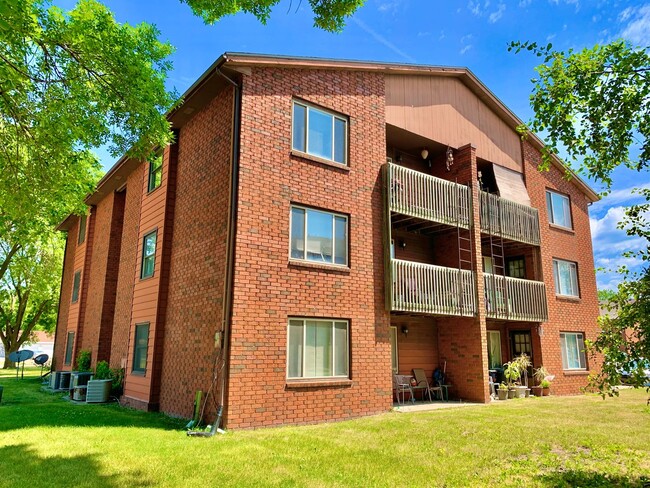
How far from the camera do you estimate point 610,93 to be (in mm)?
6320

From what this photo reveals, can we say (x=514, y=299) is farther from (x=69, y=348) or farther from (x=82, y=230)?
(x=82, y=230)

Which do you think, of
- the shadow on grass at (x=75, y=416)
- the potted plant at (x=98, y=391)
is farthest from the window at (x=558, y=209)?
the potted plant at (x=98, y=391)

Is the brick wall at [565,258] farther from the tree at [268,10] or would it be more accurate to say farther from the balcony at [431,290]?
→ the tree at [268,10]

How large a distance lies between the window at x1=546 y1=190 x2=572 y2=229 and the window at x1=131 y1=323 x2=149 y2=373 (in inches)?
632

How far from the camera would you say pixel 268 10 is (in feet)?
26.6

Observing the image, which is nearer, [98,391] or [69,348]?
[98,391]

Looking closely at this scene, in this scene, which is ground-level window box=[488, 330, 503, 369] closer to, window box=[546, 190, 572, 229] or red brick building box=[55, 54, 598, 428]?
red brick building box=[55, 54, 598, 428]

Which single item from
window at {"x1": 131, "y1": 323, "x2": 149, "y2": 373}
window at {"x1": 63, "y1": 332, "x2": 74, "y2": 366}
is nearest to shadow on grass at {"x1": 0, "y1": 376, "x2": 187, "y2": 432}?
window at {"x1": 131, "y1": 323, "x2": 149, "y2": 373}

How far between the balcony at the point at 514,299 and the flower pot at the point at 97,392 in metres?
12.3

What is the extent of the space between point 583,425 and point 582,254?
11859 mm

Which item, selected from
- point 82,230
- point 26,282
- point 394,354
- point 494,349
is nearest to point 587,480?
point 394,354

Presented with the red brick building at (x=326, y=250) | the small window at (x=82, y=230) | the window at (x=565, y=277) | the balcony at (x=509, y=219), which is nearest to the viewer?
the red brick building at (x=326, y=250)

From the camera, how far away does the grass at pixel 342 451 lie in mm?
6320

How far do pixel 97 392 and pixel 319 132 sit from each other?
10.5 metres
